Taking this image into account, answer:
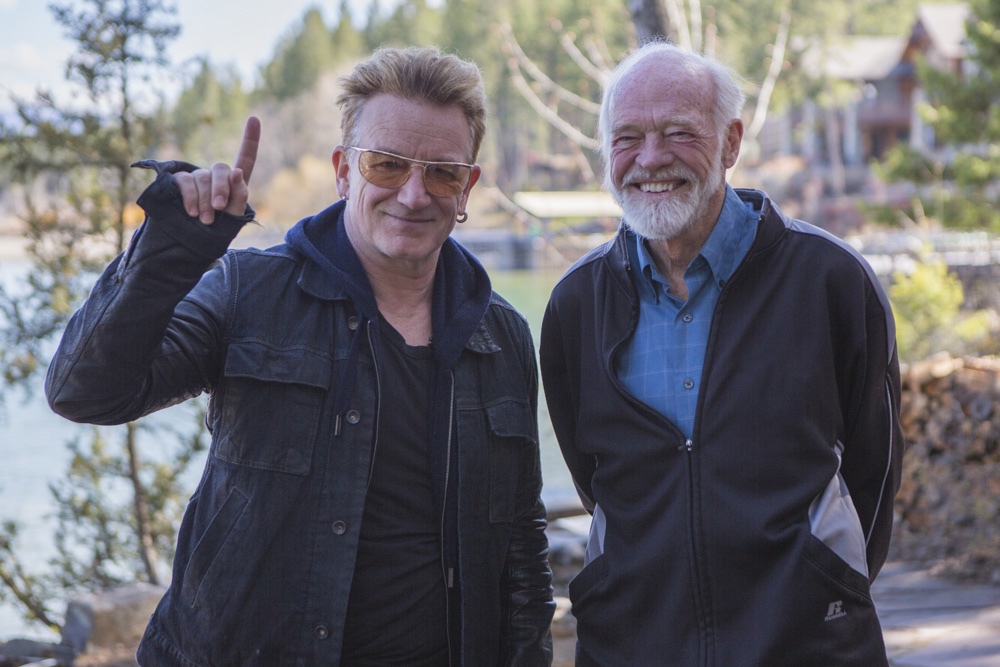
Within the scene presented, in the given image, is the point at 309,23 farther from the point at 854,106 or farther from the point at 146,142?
the point at 146,142

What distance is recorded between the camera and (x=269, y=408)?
2307 millimetres

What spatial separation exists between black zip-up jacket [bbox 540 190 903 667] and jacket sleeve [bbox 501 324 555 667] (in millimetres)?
124

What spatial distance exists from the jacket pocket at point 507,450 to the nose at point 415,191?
0.50 m

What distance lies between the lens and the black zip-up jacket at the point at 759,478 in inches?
91.4

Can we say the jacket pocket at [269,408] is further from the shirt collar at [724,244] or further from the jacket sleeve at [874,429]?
the jacket sleeve at [874,429]

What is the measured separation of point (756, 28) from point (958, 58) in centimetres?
1333

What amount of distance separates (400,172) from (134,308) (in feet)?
2.33

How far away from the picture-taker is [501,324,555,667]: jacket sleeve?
105 inches

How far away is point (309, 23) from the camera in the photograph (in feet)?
217


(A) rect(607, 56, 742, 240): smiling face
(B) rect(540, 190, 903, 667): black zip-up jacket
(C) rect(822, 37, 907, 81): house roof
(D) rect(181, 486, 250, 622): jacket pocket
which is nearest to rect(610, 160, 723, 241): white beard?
(A) rect(607, 56, 742, 240): smiling face

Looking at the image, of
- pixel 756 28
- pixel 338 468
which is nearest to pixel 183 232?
pixel 338 468

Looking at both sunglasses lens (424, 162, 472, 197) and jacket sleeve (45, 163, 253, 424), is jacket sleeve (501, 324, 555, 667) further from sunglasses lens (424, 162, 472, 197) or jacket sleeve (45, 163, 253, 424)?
jacket sleeve (45, 163, 253, 424)

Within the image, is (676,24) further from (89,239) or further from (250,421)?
(250,421)

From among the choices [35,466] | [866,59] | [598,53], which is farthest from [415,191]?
[866,59]
